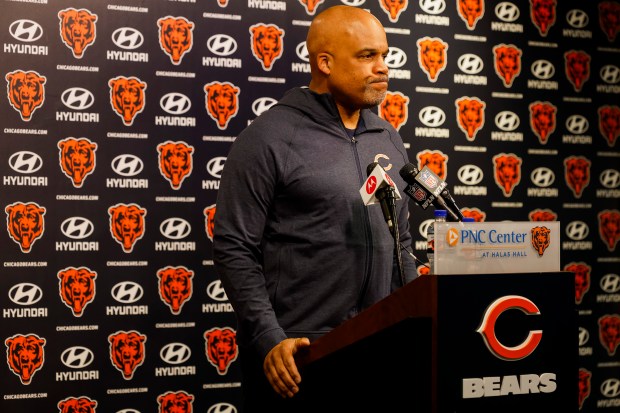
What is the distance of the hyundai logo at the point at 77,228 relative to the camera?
10.1ft

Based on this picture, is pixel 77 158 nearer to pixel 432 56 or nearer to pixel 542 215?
pixel 432 56

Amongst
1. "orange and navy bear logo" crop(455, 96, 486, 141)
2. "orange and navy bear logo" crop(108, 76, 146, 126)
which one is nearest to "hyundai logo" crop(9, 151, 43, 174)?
"orange and navy bear logo" crop(108, 76, 146, 126)

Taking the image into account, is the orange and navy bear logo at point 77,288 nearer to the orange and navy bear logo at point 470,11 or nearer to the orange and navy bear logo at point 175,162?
the orange and navy bear logo at point 175,162

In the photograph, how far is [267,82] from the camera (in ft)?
11.1

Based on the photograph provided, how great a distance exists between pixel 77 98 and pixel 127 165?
374 mm

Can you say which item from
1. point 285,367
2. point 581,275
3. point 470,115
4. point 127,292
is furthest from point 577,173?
point 285,367

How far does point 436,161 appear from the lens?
3586mm

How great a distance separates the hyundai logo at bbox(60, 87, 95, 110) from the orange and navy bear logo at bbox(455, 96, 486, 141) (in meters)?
1.86

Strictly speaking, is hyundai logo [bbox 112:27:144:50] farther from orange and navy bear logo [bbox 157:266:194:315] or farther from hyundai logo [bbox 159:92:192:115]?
orange and navy bear logo [bbox 157:266:194:315]

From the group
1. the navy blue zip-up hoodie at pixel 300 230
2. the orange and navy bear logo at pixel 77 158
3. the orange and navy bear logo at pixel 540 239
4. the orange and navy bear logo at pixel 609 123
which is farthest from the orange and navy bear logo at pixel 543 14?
the orange and navy bear logo at pixel 540 239

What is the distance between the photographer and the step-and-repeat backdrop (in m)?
3.04

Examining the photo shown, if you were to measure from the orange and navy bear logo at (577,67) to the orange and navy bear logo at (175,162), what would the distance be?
215cm

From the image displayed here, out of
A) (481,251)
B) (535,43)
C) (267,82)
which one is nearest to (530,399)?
(481,251)

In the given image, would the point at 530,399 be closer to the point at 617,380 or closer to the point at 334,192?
the point at 334,192
